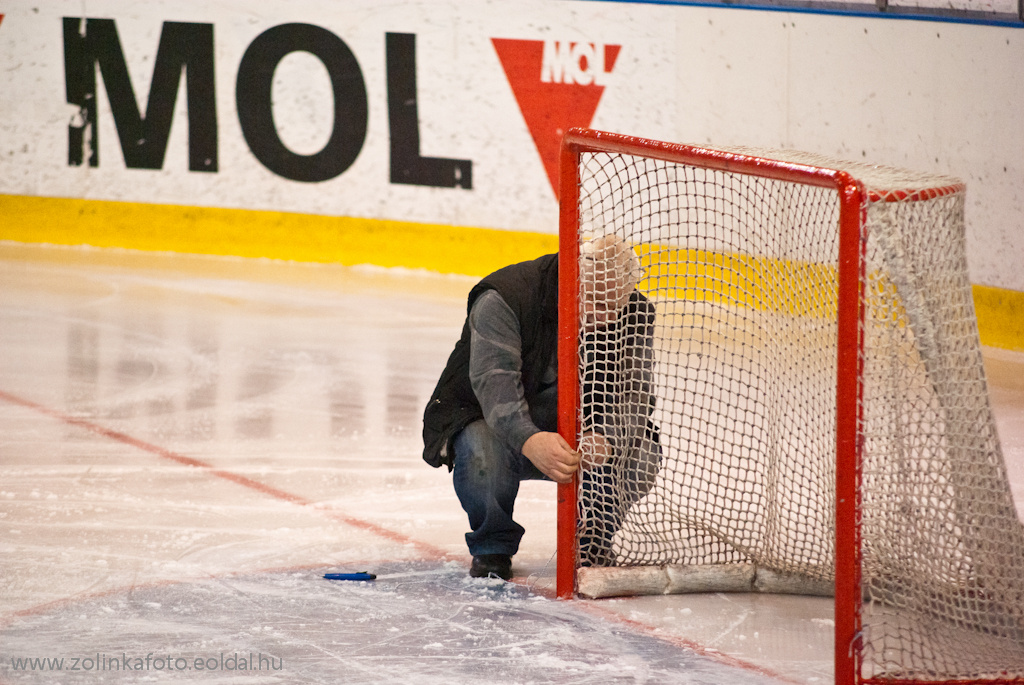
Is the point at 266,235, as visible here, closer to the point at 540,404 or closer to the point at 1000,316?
the point at 1000,316

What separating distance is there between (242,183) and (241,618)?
5.50 m

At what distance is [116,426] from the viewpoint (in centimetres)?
486

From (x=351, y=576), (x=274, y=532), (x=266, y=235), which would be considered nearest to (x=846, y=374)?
(x=351, y=576)

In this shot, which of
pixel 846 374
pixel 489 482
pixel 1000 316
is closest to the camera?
pixel 846 374

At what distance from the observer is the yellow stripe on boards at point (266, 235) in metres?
7.93

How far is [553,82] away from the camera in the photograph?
302 inches

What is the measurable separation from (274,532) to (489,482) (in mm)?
781

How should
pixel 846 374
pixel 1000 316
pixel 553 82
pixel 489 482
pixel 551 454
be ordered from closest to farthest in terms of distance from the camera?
pixel 846 374
pixel 551 454
pixel 489 482
pixel 1000 316
pixel 553 82

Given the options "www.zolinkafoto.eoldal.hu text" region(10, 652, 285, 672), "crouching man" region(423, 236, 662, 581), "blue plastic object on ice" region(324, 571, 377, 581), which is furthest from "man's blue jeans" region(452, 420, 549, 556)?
"www.zolinkafoto.eoldal.hu text" region(10, 652, 285, 672)

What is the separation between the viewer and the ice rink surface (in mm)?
2918

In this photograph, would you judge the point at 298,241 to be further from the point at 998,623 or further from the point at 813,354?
the point at 998,623

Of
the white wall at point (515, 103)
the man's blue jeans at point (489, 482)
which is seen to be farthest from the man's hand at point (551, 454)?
the white wall at point (515, 103)

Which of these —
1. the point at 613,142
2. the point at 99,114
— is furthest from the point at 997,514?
the point at 99,114

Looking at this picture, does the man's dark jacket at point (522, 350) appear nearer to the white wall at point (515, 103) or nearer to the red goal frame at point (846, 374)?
the red goal frame at point (846, 374)
